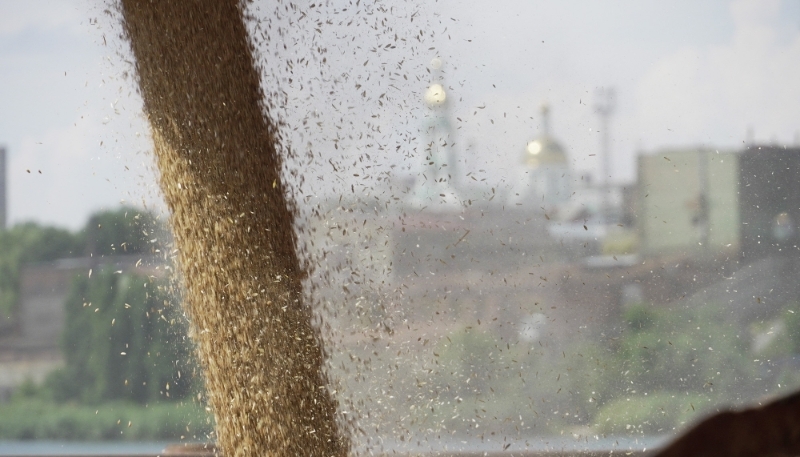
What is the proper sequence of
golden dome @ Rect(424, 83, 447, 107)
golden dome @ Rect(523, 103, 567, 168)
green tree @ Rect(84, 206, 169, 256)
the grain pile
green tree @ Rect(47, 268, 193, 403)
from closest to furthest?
the grain pile < golden dome @ Rect(424, 83, 447, 107) < golden dome @ Rect(523, 103, 567, 168) < green tree @ Rect(84, 206, 169, 256) < green tree @ Rect(47, 268, 193, 403)

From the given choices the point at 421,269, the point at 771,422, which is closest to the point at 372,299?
the point at 421,269

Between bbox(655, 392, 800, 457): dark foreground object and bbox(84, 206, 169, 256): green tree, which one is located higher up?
bbox(655, 392, 800, 457): dark foreground object

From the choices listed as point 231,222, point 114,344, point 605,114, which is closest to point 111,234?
point 114,344

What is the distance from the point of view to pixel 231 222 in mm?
2057

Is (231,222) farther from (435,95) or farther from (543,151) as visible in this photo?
(543,151)

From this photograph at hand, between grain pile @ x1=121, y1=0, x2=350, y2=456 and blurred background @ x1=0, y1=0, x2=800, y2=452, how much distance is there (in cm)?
65

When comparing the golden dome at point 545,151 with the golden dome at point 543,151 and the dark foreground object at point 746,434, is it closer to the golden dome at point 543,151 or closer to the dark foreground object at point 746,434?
the golden dome at point 543,151

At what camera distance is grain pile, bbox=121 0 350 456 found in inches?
81.5

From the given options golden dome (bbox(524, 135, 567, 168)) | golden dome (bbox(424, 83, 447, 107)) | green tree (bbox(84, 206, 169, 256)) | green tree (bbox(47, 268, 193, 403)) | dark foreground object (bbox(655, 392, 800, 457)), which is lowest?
green tree (bbox(47, 268, 193, 403))

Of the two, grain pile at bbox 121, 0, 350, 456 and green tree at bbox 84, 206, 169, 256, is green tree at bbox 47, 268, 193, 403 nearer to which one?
green tree at bbox 84, 206, 169, 256

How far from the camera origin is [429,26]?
9.37 feet

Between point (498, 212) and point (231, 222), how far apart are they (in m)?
1.99

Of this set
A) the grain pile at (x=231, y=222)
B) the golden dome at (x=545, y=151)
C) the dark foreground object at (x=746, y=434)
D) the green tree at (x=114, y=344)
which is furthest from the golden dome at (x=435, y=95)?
the dark foreground object at (x=746, y=434)

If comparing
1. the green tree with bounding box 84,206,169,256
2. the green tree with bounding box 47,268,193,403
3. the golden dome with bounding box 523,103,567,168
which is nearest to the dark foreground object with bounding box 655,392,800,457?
the golden dome with bounding box 523,103,567,168
